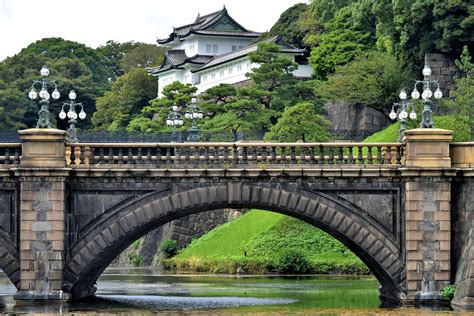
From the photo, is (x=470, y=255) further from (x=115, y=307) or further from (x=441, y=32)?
(x=441, y=32)

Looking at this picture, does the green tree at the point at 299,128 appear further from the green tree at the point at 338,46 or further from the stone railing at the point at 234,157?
the stone railing at the point at 234,157

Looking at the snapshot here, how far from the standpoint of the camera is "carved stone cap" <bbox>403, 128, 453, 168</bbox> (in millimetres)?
56750

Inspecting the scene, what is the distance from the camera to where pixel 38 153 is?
57.2m

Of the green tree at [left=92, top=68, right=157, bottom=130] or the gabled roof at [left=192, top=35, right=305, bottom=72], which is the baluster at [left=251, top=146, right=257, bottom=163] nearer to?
the gabled roof at [left=192, top=35, right=305, bottom=72]

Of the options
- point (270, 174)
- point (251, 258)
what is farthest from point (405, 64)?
point (270, 174)

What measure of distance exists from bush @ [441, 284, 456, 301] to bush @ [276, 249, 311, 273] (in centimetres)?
2666

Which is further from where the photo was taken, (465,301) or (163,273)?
(163,273)

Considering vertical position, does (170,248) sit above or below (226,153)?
below

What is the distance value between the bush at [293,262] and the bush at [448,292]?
26.7m

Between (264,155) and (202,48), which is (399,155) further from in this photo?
(202,48)

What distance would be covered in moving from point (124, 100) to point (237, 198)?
85398mm

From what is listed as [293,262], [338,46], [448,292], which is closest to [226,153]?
[448,292]

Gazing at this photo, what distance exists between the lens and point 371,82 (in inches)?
4018

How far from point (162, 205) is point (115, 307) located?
168 inches
